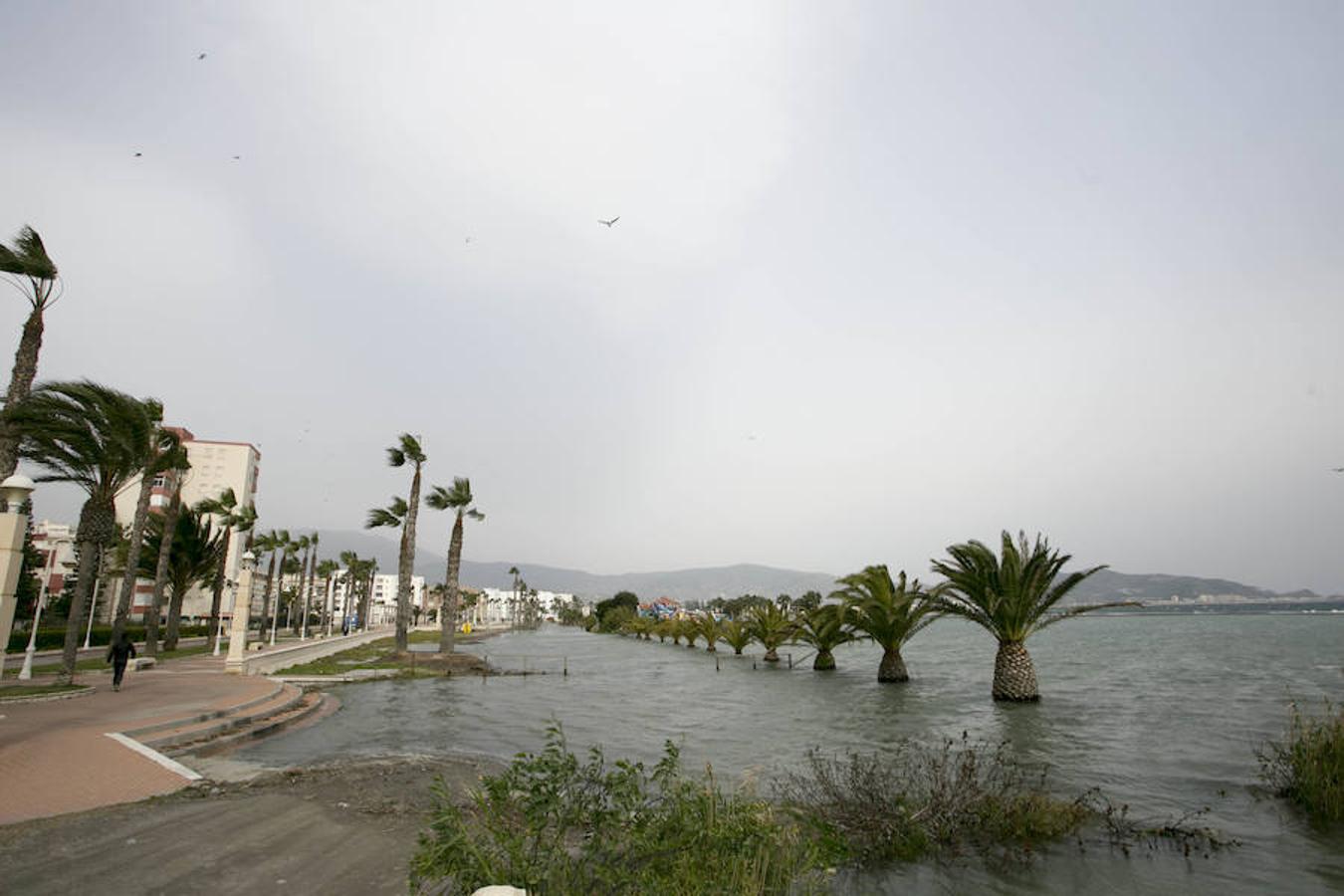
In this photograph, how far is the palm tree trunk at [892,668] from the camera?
30389 millimetres

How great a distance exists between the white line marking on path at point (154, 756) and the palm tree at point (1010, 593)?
20.7m

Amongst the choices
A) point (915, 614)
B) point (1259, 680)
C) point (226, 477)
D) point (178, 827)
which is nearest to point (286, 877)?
point (178, 827)

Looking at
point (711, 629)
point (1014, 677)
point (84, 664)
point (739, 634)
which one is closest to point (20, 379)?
point (84, 664)

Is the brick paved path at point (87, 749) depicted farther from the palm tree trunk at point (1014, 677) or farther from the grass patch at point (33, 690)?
the palm tree trunk at point (1014, 677)

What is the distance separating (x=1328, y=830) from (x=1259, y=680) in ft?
89.2

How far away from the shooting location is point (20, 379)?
1783 cm

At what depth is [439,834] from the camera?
484cm

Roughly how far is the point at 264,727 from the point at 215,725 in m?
1.52

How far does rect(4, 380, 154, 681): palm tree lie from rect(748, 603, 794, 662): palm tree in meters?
32.6

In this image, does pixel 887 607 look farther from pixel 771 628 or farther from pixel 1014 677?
pixel 771 628

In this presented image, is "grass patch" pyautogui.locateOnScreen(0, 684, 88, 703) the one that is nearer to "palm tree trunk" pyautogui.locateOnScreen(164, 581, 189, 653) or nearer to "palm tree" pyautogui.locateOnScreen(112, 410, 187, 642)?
"palm tree" pyautogui.locateOnScreen(112, 410, 187, 642)

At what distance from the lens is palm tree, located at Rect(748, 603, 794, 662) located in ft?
139

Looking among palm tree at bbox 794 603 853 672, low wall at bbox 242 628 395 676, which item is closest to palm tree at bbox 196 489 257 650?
low wall at bbox 242 628 395 676

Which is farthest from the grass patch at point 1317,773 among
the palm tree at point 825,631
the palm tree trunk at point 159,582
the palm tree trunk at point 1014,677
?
the palm tree trunk at point 159,582
